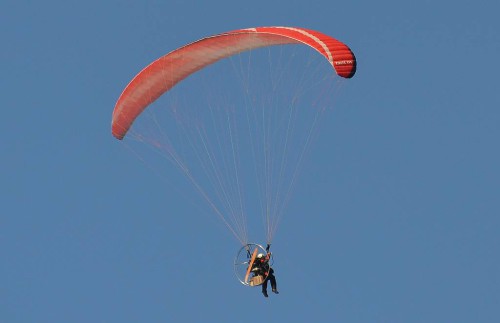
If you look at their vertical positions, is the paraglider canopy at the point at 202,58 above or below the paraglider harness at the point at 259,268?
above

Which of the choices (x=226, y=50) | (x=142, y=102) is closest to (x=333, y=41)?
(x=226, y=50)

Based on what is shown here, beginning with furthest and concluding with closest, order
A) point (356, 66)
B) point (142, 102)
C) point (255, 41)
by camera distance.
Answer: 1. point (142, 102)
2. point (255, 41)
3. point (356, 66)

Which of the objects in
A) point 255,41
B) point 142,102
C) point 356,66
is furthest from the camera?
point 142,102

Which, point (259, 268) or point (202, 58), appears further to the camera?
point (202, 58)

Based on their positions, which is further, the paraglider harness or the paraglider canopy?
the paraglider harness

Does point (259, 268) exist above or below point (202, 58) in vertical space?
below

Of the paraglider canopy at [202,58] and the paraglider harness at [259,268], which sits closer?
the paraglider canopy at [202,58]

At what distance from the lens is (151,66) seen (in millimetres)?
41469

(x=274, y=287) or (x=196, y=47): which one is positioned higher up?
(x=196, y=47)

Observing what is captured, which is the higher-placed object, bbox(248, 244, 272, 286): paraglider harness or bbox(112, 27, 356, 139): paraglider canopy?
bbox(112, 27, 356, 139): paraglider canopy

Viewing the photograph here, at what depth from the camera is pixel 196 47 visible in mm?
40625

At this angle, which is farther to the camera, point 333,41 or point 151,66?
point 151,66

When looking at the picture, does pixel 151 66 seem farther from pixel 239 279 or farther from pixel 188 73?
pixel 239 279

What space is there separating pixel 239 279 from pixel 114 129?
5.48m
